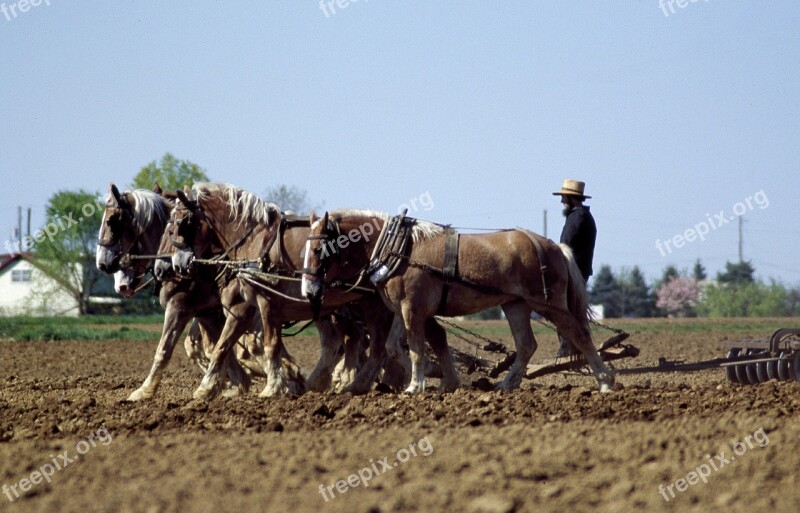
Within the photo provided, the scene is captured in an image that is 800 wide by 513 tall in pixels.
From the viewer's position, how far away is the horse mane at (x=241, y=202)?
10.9 m

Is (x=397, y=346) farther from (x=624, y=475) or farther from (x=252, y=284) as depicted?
(x=624, y=475)

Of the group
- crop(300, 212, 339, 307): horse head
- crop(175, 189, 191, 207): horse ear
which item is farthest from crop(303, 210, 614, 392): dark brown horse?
crop(175, 189, 191, 207): horse ear

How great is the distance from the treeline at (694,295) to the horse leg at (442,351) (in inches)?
2054

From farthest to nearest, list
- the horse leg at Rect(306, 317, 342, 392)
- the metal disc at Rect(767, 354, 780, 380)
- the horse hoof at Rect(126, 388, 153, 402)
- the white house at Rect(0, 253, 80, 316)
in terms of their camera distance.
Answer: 1. the white house at Rect(0, 253, 80, 316)
2. the metal disc at Rect(767, 354, 780, 380)
3. the horse leg at Rect(306, 317, 342, 392)
4. the horse hoof at Rect(126, 388, 153, 402)

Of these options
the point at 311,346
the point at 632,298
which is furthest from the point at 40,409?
the point at 632,298

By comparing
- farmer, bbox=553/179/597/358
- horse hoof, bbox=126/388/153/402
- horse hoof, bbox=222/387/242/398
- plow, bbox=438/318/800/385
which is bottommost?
horse hoof, bbox=222/387/242/398

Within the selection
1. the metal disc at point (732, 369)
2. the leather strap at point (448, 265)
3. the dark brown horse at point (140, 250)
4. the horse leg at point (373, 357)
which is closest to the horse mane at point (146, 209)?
the dark brown horse at point (140, 250)

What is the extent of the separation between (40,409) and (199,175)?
4740 centimetres

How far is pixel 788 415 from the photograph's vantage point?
8.00m

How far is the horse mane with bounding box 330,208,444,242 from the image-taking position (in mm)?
10227

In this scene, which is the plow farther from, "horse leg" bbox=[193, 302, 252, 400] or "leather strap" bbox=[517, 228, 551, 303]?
"horse leg" bbox=[193, 302, 252, 400]

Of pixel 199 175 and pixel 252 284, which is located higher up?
pixel 199 175

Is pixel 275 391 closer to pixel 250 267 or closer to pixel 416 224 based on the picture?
pixel 250 267

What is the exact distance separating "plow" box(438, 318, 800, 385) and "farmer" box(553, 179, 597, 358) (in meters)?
0.28
